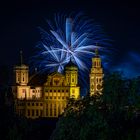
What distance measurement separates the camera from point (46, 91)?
3078 inches

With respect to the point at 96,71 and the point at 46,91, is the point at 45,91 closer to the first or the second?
the point at 46,91

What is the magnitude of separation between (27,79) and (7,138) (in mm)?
41679

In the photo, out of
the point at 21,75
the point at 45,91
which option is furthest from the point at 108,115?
the point at 21,75

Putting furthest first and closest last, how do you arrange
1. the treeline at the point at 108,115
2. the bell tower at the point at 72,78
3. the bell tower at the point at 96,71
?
the bell tower at the point at 72,78
the bell tower at the point at 96,71
the treeline at the point at 108,115

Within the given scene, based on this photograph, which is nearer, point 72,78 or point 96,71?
point 96,71

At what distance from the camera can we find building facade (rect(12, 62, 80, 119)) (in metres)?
77.1

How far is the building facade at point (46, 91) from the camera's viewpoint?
77125 millimetres

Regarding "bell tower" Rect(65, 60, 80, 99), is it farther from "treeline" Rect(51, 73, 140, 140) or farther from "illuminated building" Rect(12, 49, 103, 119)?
"treeline" Rect(51, 73, 140, 140)

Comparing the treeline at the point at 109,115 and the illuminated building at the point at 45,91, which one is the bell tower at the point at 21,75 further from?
the treeline at the point at 109,115

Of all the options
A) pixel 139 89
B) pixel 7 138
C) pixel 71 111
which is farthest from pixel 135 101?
pixel 7 138

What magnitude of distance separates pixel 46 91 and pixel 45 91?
0.12 m

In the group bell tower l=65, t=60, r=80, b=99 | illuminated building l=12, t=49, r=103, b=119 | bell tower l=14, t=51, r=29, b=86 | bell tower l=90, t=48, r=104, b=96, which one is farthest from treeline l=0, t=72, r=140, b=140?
bell tower l=14, t=51, r=29, b=86

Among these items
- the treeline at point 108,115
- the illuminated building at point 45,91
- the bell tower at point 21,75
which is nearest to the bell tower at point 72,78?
the illuminated building at point 45,91

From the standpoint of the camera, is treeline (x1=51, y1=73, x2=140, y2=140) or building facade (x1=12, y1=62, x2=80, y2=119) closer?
treeline (x1=51, y1=73, x2=140, y2=140)
